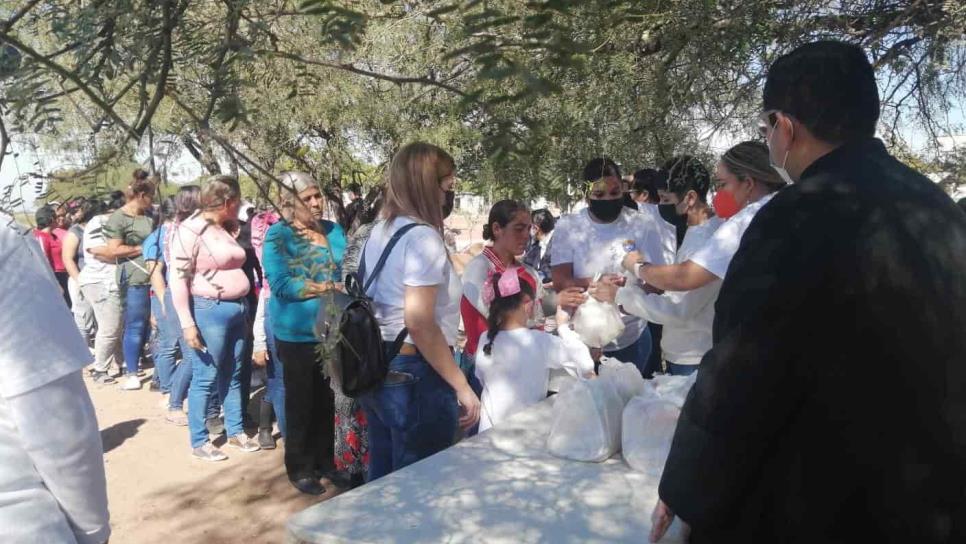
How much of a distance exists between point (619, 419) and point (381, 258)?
3.49 feet

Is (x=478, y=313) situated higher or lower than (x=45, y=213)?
lower

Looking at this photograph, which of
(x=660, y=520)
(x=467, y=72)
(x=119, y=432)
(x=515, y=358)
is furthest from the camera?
(x=119, y=432)

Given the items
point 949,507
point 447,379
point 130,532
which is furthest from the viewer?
point 130,532

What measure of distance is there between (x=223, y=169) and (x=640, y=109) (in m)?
2.69

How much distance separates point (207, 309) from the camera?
5176 millimetres

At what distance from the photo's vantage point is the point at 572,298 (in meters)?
4.41

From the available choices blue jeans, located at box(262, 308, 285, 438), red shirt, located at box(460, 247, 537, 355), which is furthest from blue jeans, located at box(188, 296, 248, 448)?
red shirt, located at box(460, 247, 537, 355)

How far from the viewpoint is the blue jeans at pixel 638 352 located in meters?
4.62

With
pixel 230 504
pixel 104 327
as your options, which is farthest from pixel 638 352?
pixel 104 327

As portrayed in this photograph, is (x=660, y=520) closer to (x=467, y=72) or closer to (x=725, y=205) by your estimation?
(x=467, y=72)

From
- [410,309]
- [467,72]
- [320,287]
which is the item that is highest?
[467,72]

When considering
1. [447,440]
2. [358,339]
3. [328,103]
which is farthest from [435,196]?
[328,103]

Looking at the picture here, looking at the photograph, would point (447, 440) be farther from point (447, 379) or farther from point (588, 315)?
point (588, 315)

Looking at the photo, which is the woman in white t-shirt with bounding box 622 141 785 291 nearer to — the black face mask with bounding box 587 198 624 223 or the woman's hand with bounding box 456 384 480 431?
the woman's hand with bounding box 456 384 480 431
